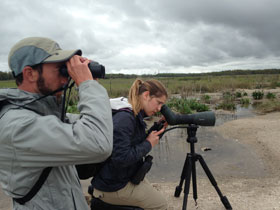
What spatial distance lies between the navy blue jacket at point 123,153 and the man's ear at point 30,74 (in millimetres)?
917

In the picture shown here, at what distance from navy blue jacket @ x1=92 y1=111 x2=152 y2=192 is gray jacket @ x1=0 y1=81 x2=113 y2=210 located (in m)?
0.83

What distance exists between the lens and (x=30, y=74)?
3.60 ft

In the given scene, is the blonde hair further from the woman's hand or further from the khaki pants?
the khaki pants

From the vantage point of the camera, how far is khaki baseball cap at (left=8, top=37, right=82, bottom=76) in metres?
1.08

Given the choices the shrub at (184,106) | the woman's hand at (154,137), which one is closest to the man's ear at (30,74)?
the woman's hand at (154,137)

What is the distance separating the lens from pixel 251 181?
11.9 feet

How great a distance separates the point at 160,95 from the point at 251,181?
7.80 ft

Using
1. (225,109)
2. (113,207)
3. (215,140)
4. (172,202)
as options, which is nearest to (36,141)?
(113,207)

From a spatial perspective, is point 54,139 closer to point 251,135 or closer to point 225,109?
point 251,135

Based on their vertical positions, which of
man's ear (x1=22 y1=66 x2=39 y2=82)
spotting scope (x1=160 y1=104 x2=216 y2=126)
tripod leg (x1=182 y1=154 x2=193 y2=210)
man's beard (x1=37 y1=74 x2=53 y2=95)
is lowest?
tripod leg (x1=182 y1=154 x2=193 y2=210)

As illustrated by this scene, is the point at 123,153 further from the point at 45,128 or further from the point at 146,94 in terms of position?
the point at 45,128

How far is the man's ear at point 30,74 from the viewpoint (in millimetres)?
1081

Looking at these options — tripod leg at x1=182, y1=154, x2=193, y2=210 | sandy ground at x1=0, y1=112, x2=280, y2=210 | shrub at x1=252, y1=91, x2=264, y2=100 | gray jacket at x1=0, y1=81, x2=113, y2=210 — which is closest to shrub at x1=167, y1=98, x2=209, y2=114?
sandy ground at x1=0, y1=112, x2=280, y2=210

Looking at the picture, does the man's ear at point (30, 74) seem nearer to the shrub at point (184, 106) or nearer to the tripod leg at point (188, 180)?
the tripod leg at point (188, 180)
